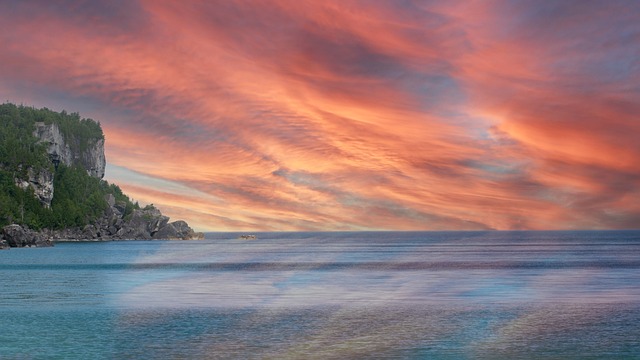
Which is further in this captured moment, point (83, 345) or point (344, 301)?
point (344, 301)

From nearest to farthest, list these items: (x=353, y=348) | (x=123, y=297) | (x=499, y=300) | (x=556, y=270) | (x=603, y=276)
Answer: (x=353, y=348)
(x=499, y=300)
(x=123, y=297)
(x=603, y=276)
(x=556, y=270)

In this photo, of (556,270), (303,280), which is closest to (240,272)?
(303,280)

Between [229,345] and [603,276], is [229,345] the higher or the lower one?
the lower one

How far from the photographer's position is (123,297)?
76.1 metres

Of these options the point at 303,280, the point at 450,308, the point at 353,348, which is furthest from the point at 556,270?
the point at 353,348

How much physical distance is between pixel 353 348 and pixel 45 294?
156ft

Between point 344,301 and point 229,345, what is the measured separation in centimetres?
2698

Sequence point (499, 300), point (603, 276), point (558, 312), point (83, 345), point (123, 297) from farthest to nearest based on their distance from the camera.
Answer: point (603, 276)
point (123, 297)
point (499, 300)
point (558, 312)
point (83, 345)

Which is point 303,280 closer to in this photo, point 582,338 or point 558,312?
point 558,312

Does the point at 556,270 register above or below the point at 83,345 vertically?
above

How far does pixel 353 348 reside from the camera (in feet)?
141

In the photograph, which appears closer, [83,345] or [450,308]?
[83,345]

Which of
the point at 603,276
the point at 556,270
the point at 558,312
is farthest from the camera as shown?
the point at 556,270

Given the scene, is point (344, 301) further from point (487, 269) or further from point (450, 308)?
point (487, 269)
